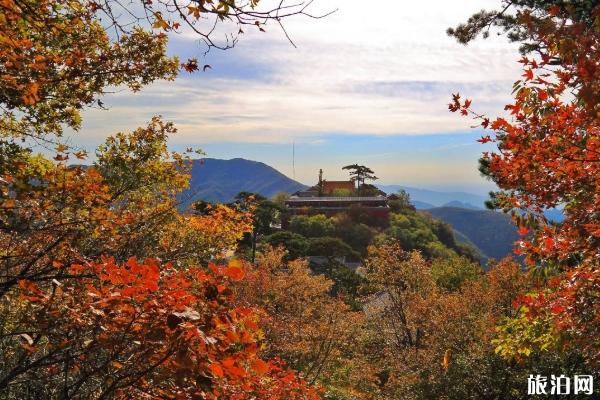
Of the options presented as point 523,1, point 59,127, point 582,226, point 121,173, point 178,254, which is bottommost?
point 178,254

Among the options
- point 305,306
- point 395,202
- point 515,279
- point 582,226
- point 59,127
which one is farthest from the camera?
point 395,202

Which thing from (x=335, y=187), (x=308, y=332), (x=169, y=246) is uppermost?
(x=335, y=187)

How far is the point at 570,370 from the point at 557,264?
8.50m

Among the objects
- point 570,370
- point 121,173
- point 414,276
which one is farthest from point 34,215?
point 414,276

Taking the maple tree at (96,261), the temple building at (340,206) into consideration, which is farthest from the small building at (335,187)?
the maple tree at (96,261)

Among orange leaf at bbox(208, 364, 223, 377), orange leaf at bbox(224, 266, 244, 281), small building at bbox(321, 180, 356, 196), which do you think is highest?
small building at bbox(321, 180, 356, 196)

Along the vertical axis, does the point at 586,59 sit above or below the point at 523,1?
below

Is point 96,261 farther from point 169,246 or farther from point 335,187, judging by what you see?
point 335,187

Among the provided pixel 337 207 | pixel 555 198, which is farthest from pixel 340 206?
pixel 555 198

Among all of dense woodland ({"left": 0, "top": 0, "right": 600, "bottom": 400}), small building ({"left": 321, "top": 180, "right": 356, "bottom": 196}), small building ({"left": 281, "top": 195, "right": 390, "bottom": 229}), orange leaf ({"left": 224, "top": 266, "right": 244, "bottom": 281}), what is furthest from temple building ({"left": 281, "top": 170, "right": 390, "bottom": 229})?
orange leaf ({"left": 224, "top": 266, "right": 244, "bottom": 281})

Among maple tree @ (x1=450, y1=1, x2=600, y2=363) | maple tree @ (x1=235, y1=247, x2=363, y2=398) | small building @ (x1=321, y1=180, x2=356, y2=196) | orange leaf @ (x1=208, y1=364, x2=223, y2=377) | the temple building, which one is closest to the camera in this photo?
orange leaf @ (x1=208, y1=364, x2=223, y2=377)

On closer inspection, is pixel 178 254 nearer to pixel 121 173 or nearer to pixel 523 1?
pixel 121 173

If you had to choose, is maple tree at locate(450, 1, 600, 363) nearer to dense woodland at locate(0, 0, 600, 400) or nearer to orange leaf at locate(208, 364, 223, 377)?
dense woodland at locate(0, 0, 600, 400)

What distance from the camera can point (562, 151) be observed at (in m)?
6.20
